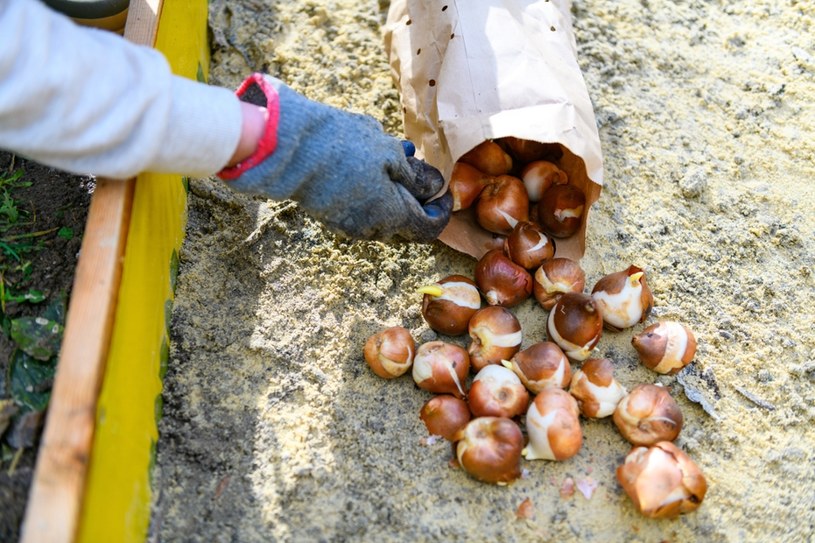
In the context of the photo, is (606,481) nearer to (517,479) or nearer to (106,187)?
(517,479)

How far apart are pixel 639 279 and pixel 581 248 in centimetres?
18

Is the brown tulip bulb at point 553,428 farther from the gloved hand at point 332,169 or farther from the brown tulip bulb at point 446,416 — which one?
the gloved hand at point 332,169

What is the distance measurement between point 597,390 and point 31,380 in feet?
3.56

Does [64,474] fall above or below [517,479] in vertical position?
above

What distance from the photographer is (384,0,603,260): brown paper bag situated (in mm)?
1544

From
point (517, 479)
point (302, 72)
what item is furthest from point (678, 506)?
point (302, 72)

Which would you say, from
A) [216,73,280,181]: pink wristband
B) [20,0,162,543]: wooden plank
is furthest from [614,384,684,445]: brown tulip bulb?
[20,0,162,543]: wooden plank

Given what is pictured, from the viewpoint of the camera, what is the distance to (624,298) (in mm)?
1564

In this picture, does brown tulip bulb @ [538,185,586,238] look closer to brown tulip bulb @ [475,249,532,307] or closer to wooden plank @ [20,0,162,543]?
brown tulip bulb @ [475,249,532,307]

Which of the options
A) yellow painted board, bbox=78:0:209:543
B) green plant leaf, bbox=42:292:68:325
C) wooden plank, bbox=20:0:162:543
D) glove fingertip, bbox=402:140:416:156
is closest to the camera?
wooden plank, bbox=20:0:162:543

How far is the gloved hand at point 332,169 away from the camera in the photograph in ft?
4.33

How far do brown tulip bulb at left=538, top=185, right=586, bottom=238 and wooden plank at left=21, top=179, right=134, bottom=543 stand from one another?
91cm

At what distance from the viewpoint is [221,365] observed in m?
1.53

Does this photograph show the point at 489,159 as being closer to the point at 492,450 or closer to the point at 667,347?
the point at 667,347
